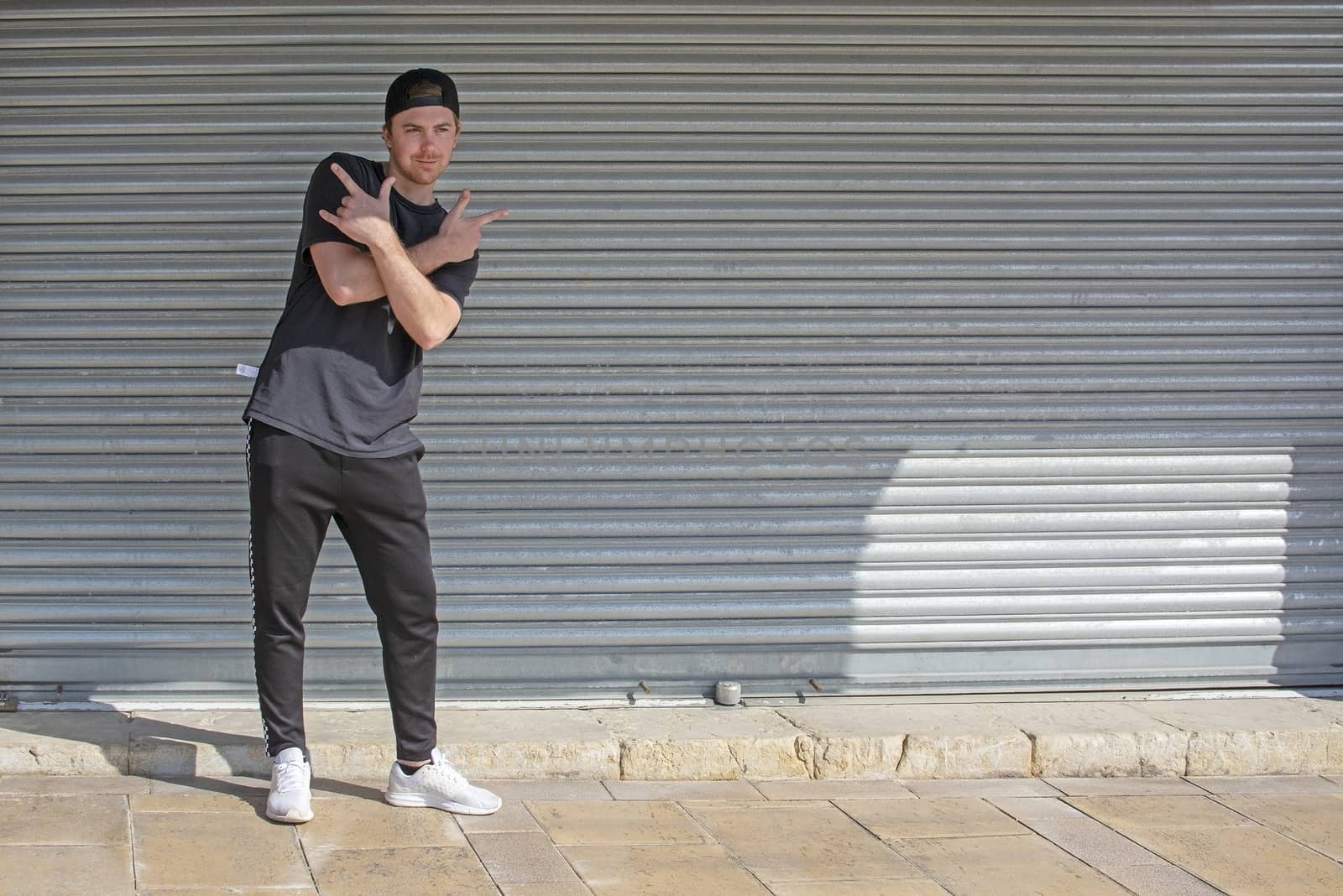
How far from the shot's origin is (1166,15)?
5.51m

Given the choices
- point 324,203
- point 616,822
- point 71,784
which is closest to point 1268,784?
point 616,822

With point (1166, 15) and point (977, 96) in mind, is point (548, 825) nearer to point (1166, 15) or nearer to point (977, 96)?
point (977, 96)

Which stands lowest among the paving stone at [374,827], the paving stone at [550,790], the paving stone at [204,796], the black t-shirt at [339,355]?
the paving stone at [550,790]

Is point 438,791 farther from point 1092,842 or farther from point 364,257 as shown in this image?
point 1092,842

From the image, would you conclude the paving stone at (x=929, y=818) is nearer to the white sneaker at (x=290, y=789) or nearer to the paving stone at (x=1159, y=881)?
the paving stone at (x=1159, y=881)

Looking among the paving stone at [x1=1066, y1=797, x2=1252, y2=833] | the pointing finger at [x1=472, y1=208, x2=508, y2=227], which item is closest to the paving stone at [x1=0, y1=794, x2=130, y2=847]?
the pointing finger at [x1=472, y1=208, x2=508, y2=227]

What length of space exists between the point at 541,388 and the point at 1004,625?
2049 mm

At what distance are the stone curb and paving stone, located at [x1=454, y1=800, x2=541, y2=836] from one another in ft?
1.23

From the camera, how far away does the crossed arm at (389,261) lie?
12.6ft

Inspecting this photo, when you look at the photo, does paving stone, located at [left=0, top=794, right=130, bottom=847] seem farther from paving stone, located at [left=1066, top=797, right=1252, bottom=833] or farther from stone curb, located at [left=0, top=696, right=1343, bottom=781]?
paving stone, located at [left=1066, top=797, right=1252, bottom=833]

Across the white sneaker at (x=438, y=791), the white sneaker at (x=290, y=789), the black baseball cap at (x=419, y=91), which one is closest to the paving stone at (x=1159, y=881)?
the white sneaker at (x=438, y=791)

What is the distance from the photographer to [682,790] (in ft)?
15.3

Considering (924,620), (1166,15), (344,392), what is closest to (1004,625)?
(924,620)

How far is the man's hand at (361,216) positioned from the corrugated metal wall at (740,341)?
1.34 meters
